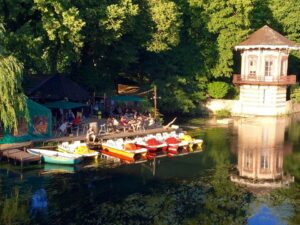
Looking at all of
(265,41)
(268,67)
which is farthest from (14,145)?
(268,67)

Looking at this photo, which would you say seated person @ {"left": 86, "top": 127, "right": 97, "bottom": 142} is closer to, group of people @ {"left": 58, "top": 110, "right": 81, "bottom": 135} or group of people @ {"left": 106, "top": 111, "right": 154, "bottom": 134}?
group of people @ {"left": 58, "top": 110, "right": 81, "bottom": 135}

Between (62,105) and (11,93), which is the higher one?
(11,93)

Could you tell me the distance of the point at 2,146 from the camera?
117ft

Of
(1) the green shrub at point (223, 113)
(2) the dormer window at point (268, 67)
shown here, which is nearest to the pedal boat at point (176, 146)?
(1) the green shrub at point (223, 113)

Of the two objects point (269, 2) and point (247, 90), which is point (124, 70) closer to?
point (247, 90)

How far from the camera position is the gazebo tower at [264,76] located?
5934 centimetres

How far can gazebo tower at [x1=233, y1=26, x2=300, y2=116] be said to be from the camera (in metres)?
59.3

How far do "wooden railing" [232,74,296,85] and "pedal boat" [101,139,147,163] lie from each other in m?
25.4

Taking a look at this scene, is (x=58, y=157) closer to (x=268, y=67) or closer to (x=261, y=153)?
(x=261, y=153)

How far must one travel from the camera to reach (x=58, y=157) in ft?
112

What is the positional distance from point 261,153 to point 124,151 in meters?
11.2

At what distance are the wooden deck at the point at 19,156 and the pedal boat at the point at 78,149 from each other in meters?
2.31

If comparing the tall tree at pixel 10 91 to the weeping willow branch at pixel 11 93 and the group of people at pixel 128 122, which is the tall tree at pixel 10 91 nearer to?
the weeping willow branch at pixel 11 93

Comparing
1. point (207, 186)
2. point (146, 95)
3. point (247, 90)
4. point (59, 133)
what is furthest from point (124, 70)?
point (207, 186)
